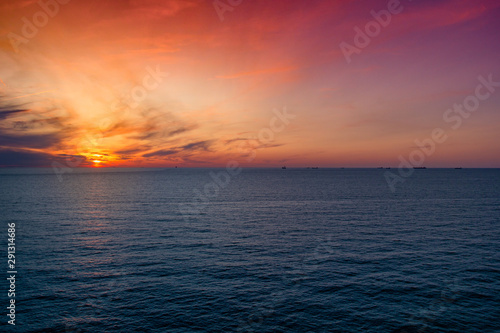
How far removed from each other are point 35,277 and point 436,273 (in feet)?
177

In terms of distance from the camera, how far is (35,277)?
131 feet

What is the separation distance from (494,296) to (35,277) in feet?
185

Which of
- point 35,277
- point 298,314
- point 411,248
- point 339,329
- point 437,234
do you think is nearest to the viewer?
point 339,329

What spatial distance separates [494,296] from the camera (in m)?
34.5

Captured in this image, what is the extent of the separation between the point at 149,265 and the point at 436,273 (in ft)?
133

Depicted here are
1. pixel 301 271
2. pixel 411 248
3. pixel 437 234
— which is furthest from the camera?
pixel 437 234

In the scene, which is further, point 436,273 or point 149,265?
point 149,265

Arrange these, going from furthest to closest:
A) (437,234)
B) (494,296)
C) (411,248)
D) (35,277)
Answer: (437,234), (411,248), (35,277), (494,296)

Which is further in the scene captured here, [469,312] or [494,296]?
[494,296]

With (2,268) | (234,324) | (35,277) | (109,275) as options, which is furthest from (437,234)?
(2,268)

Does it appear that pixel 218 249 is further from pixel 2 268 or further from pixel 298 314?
pixel 2 268

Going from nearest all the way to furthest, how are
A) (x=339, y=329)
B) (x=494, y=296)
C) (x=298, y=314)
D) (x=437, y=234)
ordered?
(x=339, y=329)
(x=298, y=314)
(x=494, y=296)
(x=437, y=234)

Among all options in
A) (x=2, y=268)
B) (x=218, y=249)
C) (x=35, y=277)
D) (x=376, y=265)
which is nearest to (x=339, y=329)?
(x=376, y=265)

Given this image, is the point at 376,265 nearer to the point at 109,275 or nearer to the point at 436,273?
the point at 436,273
